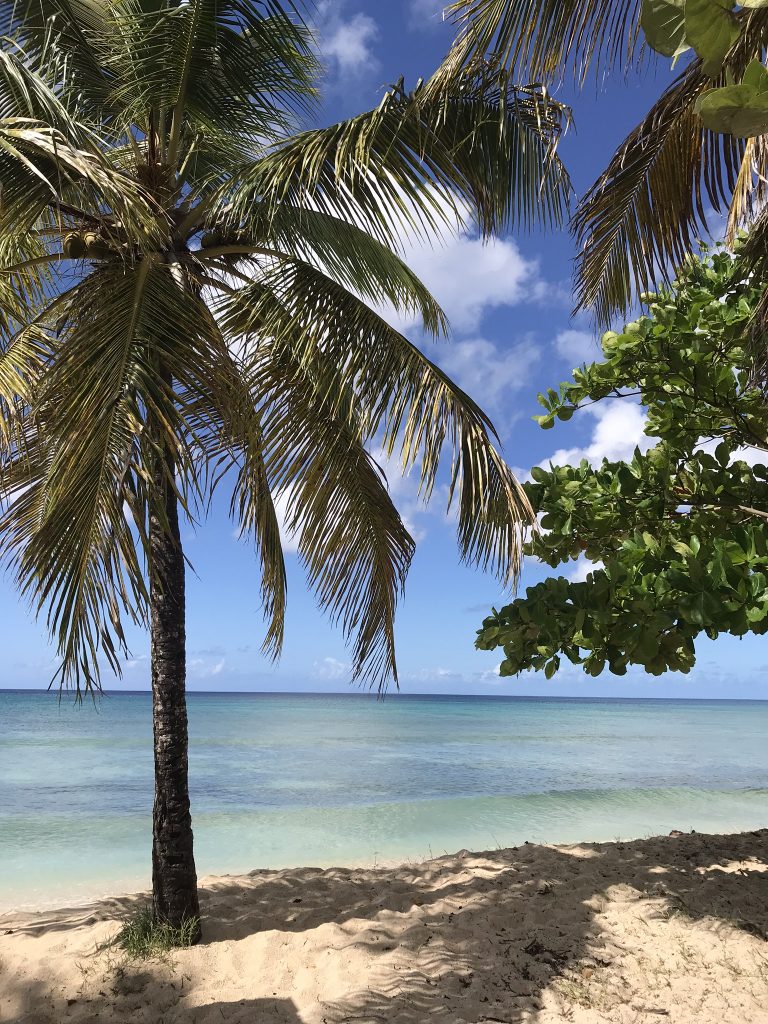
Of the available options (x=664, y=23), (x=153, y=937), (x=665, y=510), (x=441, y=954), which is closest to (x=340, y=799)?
(x=153, y=937)

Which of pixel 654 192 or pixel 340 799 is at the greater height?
pixel 654 192

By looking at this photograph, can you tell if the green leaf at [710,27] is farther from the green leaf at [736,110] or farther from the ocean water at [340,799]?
the ocean water at [340,799]

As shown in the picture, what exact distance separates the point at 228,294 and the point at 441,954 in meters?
4.05

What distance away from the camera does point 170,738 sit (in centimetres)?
430

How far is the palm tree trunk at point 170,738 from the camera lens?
4.26 metres

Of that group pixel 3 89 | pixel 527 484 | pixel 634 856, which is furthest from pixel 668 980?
pixel 3 89

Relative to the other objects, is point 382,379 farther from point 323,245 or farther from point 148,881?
point 148,881

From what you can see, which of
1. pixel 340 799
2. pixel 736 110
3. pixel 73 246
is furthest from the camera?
pixel 340 799

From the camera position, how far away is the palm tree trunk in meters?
4.26

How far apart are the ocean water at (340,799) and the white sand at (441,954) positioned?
1.50 metres

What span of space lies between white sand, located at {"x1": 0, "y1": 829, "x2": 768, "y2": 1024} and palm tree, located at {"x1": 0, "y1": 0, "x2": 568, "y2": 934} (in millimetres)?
495

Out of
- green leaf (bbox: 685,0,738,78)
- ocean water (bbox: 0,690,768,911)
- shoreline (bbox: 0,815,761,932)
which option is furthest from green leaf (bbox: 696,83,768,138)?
shoreline (bbox: 0,815,761,932)

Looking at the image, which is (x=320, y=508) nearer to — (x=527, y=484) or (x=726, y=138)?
(x=527, y=484)

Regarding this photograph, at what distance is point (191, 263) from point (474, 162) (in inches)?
72.3
